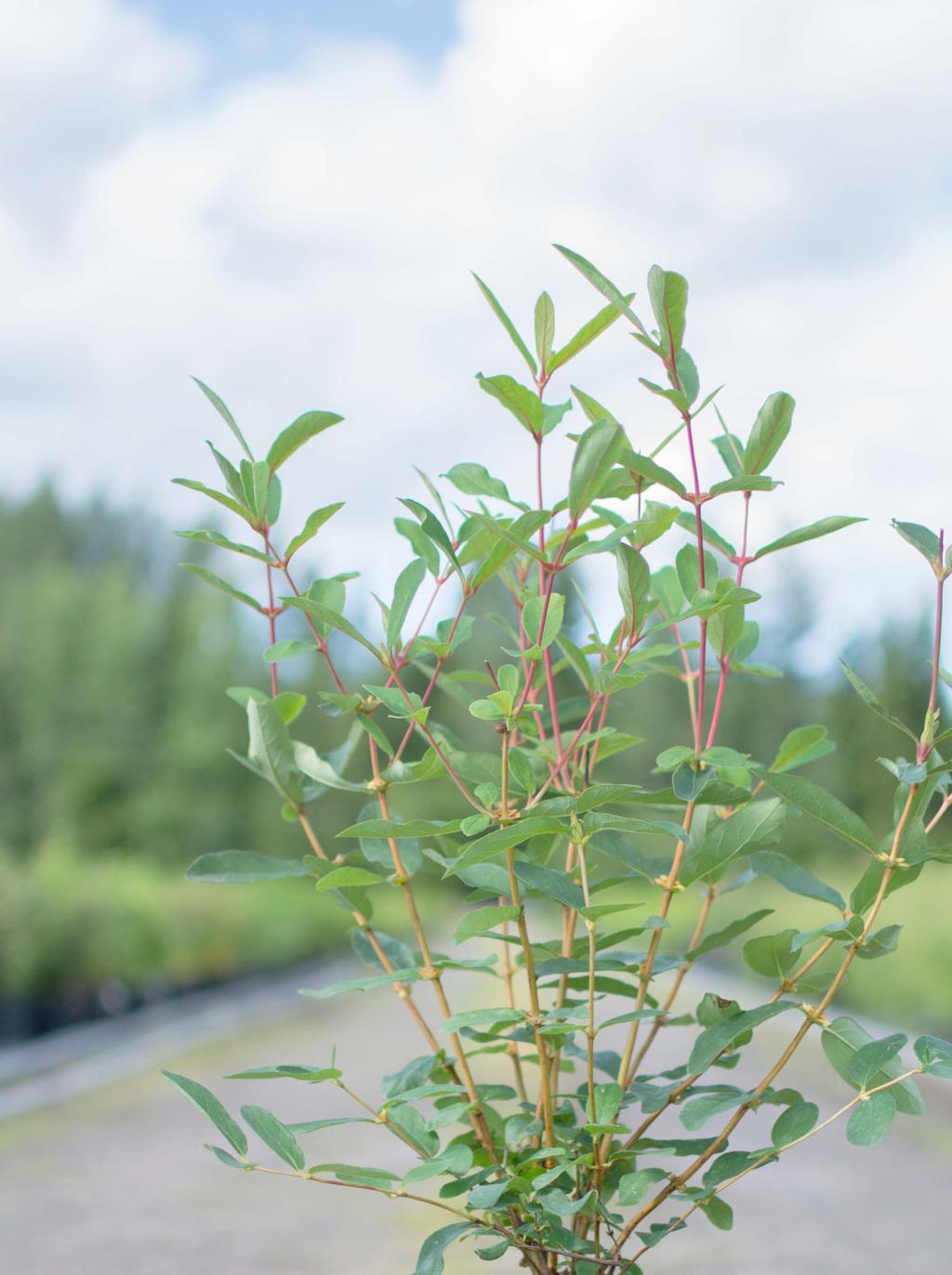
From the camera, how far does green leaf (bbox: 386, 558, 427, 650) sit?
0.91 m

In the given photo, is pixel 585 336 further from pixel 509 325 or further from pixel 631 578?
pixel 631 578

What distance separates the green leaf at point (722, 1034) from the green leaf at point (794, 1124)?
0.24ft

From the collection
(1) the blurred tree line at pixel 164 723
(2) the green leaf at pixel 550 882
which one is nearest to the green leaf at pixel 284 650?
(2) the green leaf at pixel 550 882

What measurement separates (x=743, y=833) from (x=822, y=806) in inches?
2.4

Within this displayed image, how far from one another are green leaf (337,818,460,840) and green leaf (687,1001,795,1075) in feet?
0.74

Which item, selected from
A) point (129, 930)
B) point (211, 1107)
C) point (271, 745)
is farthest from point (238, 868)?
point (129, 930)

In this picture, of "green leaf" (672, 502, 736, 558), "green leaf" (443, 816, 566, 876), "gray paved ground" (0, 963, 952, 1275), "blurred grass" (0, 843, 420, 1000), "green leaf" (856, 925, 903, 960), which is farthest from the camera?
"blurred grass" (0, 843, 420, 1000)

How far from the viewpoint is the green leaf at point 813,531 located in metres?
0.85

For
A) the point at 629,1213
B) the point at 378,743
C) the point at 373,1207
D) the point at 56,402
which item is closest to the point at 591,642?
the point at 378,743

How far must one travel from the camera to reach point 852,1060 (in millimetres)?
818

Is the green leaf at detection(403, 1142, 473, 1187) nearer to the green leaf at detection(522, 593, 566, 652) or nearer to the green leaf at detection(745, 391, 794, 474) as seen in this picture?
the green leaf at detection(522, 593, 566, 652)

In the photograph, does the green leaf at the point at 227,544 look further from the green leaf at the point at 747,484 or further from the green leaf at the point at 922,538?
the green leaf at the point at 922,538

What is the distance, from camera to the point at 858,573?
2.80 metres

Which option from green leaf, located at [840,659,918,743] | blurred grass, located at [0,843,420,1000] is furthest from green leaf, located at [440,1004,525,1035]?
blurred grass, located at [0,843,420,1000]
